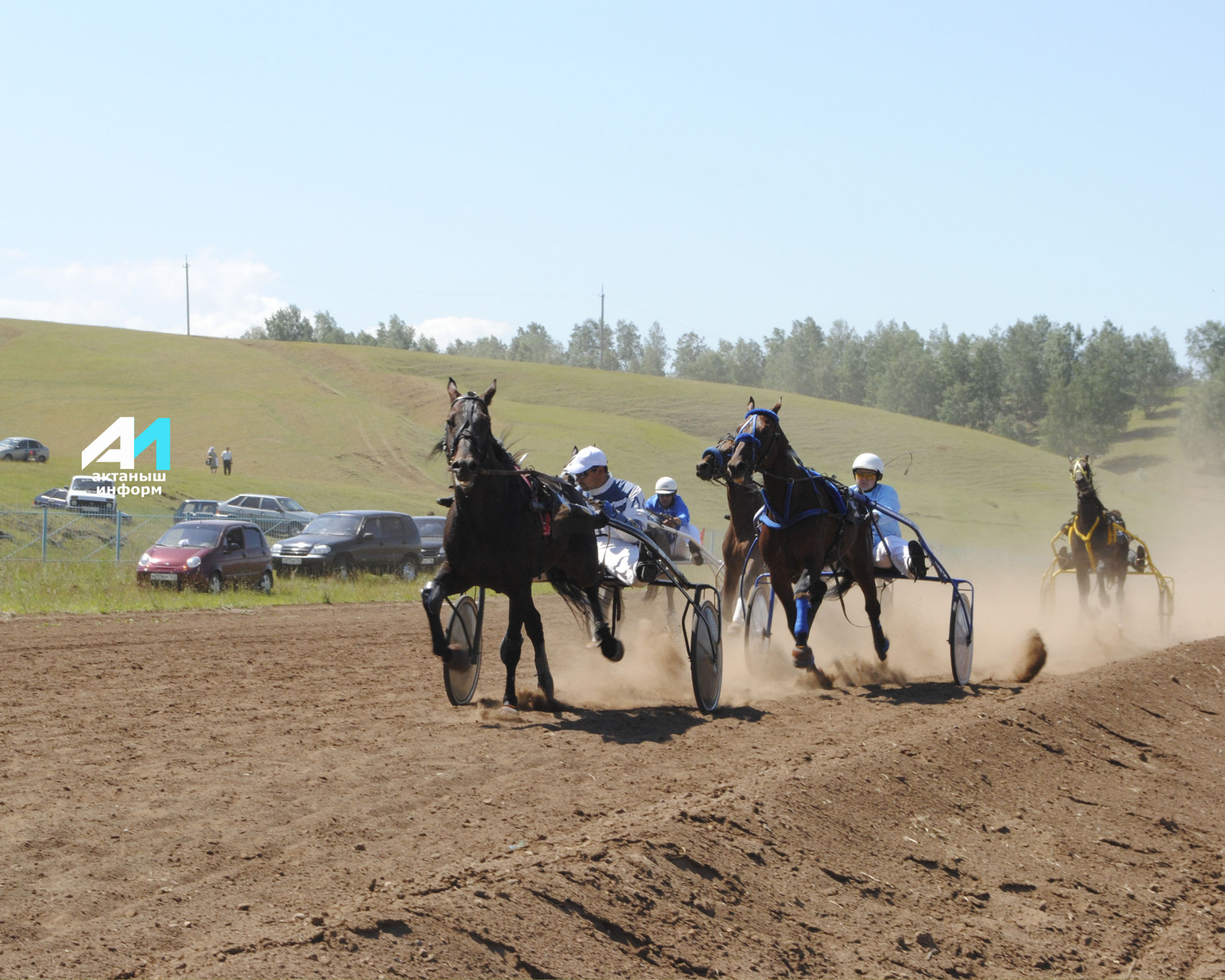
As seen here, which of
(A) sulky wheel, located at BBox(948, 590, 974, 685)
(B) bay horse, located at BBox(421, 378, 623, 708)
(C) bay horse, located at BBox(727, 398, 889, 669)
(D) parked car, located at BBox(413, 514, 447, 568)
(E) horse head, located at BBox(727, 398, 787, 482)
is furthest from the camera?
(D) parked car, located at BBox(413, 514, 447, 568)

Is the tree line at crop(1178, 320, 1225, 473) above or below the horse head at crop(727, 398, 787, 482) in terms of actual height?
above

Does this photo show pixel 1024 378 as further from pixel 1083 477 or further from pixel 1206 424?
pixel 1083 477

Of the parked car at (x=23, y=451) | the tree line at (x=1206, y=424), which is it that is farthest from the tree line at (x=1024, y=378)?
the parked car at (x=23, y=451)

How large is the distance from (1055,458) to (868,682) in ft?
263

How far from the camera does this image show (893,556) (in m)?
11.8

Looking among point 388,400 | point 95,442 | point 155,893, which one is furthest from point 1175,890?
point 388,400

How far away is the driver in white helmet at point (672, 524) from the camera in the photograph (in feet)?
39.9

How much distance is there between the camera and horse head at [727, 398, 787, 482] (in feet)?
31.4

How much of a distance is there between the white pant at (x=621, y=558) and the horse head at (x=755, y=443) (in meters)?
1.26

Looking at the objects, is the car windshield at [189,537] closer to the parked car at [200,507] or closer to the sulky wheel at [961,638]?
the parked car at [200,507]

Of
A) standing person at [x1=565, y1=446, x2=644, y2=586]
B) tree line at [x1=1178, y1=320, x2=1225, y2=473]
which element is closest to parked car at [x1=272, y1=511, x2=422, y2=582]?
standing person at [x1=565, y1=446, x2=644, y2=586]

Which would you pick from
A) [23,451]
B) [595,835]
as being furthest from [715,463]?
[23,451]

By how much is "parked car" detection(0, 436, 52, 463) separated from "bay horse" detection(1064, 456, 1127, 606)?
4192cm

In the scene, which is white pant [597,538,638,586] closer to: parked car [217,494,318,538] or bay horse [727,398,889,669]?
bay horse [727,398,889,669]
